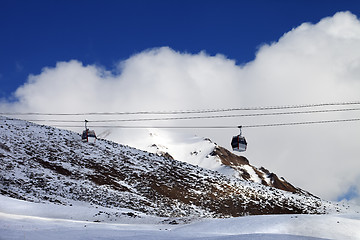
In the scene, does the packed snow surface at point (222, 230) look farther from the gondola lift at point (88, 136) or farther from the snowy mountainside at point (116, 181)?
the snowy mountainside at point (116, 181)

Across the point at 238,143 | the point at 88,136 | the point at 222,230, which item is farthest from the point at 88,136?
the point at 222,230

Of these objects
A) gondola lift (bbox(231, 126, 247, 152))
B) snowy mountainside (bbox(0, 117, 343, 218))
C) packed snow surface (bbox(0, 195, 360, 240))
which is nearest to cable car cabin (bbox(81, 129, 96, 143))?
snowy mountainside (bbox(0, 117, 343, 218))

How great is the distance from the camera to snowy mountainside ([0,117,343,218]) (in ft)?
144

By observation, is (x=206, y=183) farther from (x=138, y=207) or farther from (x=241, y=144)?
(x=241, y=144)

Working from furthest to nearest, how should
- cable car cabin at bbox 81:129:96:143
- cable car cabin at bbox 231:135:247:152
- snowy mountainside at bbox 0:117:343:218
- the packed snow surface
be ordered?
1. snowy mountainside at bbox 0:117:343:218
2. cable car cabin at bbox 81:129:96:143
3. cable car cabin at bbox 231:135:247:152
4. the packed snow surface

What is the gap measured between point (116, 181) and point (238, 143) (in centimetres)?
2886

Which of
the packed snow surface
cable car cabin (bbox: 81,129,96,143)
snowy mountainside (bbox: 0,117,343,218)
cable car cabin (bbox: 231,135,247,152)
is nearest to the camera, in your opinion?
the packed snow surface

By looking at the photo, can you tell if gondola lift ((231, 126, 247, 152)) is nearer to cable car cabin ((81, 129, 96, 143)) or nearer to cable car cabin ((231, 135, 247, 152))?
cable car cabin ((231, 135, 247, 152))

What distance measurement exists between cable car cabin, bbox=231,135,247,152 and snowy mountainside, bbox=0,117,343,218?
16.2 meters

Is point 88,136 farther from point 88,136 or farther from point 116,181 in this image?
point 116,181

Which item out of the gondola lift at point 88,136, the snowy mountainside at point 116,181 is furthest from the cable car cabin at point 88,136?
the snowy mountainside at point 116,181

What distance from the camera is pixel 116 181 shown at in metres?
53.5

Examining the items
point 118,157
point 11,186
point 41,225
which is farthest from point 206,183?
point 41,225

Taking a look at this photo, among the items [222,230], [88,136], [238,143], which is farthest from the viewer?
[88,136]
